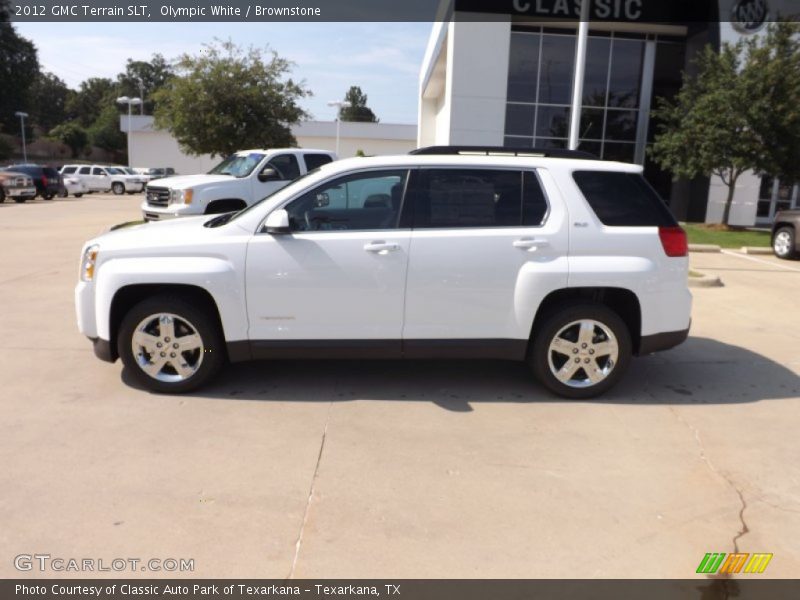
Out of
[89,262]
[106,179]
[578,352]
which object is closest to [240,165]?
[89,262]

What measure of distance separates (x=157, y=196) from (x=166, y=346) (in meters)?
9.37

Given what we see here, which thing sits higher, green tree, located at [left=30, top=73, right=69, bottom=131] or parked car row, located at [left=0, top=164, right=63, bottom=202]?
green tree, located at [left=30, top=73, right=69, bottom=131]

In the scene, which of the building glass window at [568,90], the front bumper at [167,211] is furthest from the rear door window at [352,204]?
the building glass window at [568,90]

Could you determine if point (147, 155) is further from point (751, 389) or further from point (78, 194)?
point (751, 389)

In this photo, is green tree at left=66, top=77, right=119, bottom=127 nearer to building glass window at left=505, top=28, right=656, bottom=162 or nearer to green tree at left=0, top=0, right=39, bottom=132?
green tree at left=0, top=0, right=39, bottom=132

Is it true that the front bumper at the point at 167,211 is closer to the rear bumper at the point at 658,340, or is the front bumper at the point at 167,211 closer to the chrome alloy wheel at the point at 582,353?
the chrome alloy wheel at the point at 582,353

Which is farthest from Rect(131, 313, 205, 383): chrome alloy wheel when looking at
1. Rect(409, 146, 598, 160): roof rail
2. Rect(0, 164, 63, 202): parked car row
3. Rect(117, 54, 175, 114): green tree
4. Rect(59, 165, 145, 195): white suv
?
Rect(117, 54, 175, 114): green tree

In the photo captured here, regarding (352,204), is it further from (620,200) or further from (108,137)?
(108,137)

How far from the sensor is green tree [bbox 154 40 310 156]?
84.1 ft

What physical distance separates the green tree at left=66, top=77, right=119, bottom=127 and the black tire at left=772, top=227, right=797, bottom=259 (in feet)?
364

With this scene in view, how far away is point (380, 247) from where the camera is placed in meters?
4.94

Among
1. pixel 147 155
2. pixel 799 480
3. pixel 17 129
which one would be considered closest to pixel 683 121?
pixel 799 480

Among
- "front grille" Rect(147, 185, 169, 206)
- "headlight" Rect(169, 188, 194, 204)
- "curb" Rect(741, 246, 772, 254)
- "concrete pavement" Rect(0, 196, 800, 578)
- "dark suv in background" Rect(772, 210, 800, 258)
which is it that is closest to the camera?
"concrete pavement" Rect(0, 196, 800, 578)

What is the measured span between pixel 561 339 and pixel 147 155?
62.4m
